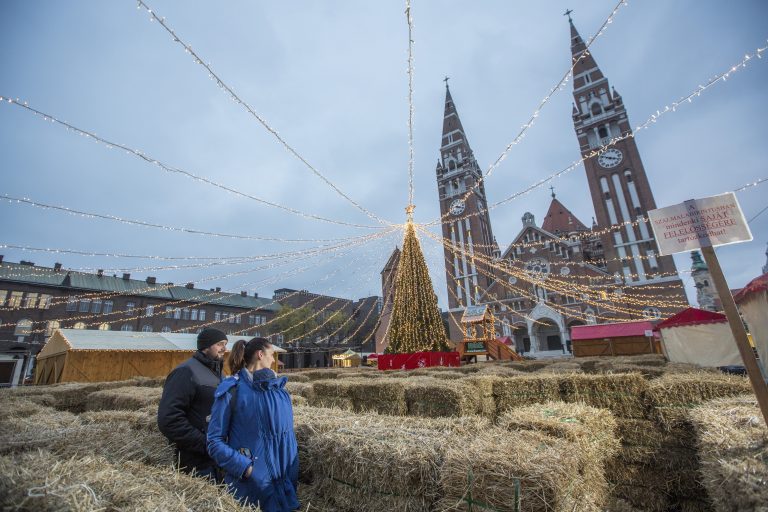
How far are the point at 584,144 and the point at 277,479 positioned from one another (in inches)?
2022

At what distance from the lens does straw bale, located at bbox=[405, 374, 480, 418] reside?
20.1ft

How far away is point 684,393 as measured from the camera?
5.14m

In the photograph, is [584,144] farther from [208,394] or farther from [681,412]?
[208,394]

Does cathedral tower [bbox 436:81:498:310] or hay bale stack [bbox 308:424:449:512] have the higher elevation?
cathedral tower [bbox 436:81:498:310]

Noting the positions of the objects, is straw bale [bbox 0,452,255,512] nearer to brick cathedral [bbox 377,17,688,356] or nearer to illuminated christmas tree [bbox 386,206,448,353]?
illuminated christmas tree [bbox 386,206,448,353]

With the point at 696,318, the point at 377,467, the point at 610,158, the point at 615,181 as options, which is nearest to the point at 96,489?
the point at 377,467

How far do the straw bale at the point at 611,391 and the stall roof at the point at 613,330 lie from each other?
26102mm

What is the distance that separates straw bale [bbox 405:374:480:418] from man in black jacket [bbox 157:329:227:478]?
4.21 m

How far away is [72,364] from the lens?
56.9 feet

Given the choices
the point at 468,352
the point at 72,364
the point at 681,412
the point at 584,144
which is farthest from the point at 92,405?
the point at 584,144

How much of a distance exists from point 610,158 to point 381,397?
46500 millimetres

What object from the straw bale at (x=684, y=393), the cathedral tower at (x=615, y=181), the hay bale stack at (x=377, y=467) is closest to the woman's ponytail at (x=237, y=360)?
the hay bale stack at (x=377, y=467)

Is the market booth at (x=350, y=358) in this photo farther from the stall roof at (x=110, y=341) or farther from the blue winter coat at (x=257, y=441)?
the blue winter coat at (x=257, y=441)

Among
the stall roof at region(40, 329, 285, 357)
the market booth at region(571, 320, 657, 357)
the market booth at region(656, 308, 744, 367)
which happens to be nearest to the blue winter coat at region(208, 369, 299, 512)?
the stall roof at region(40, 329, 285, 357)
